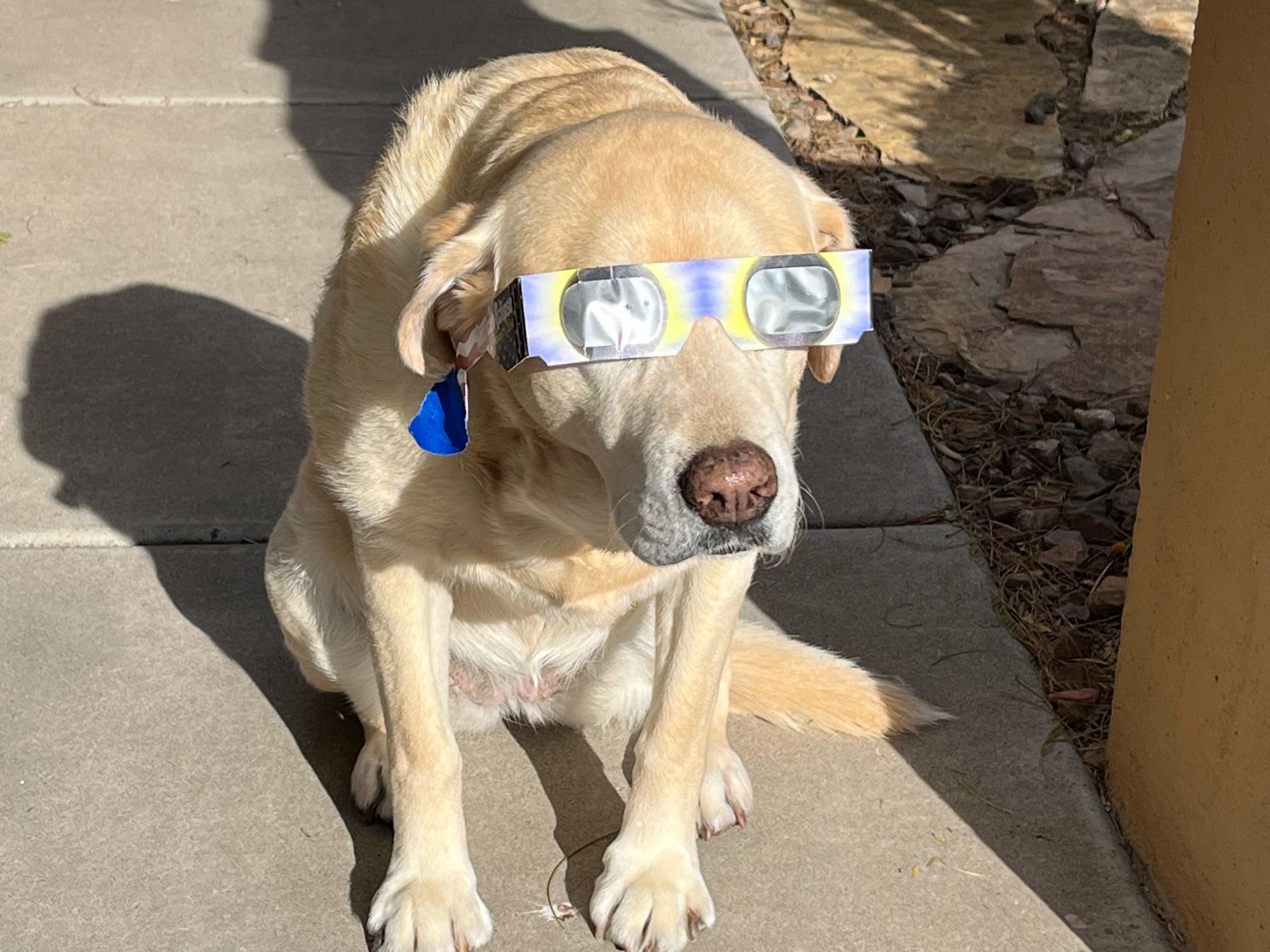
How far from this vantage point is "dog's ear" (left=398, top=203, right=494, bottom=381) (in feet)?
6.64

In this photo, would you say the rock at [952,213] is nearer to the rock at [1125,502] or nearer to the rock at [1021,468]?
the rock at [1021,468]

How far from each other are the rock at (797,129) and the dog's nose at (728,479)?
3675 mm

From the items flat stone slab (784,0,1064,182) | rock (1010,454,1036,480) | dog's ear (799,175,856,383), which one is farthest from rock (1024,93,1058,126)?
dog's ear (799,175,856,383)

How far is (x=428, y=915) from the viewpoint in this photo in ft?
8.03

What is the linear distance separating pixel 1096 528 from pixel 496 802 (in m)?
1.65

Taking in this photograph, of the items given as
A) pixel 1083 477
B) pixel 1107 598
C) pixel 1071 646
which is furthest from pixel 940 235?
pixel 1071 646

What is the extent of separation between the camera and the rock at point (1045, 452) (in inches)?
149

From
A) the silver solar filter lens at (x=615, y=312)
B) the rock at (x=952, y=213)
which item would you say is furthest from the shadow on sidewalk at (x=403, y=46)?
the silver solar filter lens at (x=615, y=312)

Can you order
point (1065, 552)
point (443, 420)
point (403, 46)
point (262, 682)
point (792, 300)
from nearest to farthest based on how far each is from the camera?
point (792, 300)
point (443, 420)
point (262, 682)
point (1065, 552)
point (403, 46)

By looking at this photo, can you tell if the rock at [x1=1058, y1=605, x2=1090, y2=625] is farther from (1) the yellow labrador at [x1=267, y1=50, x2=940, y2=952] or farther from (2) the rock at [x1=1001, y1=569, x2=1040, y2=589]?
(1) the yellow labrador at [x1=267, y1=50, x2=940, y2=952]

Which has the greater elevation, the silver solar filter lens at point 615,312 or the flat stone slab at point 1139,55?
the silver solar filter lens at point 615,312

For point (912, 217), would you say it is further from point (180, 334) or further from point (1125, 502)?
point (180, 334)

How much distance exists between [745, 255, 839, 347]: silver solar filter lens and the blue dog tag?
460mm

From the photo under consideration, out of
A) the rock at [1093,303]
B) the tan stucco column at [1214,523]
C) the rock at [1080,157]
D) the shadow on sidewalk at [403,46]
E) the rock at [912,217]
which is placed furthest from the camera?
the shadow on sidewalk at [403,46]
